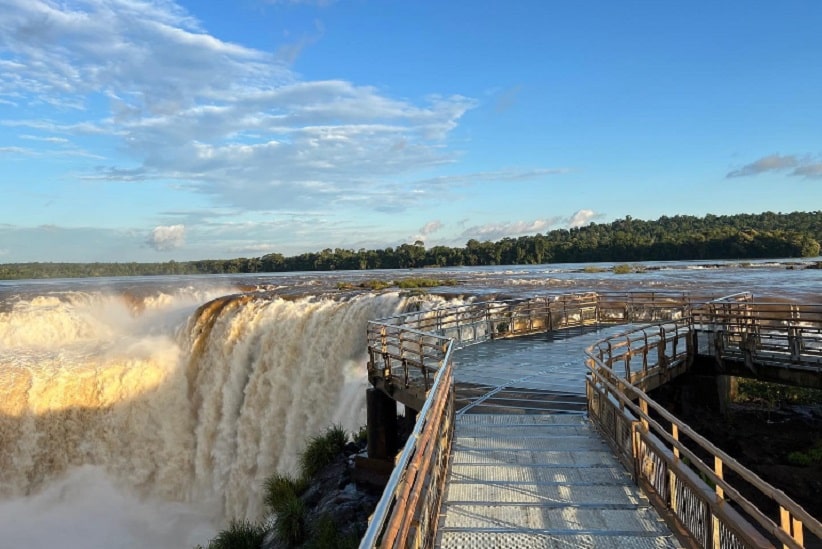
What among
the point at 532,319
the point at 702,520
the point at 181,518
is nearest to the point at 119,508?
the point at 181,518

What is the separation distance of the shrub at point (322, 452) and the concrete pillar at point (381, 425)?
2851 mm

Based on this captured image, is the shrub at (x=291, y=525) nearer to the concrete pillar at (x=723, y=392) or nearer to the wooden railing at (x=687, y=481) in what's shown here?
the wooden railing at (x=687, y=481)

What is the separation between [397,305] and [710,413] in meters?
13.7

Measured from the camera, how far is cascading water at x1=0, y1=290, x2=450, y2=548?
20.9 metres

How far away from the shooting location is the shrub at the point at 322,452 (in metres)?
16.1

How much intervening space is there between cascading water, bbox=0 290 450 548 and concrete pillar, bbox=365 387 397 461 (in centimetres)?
586

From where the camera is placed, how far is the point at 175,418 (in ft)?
83.7

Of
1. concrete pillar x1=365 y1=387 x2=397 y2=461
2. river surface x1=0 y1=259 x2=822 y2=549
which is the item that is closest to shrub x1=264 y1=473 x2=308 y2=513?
concrete pillar x1=365 y1=387 x2=397 y2=461

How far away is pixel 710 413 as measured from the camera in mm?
17562

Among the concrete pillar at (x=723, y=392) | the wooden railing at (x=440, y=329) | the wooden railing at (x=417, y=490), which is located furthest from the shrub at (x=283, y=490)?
the concrete pillar at (x=723, y=392)

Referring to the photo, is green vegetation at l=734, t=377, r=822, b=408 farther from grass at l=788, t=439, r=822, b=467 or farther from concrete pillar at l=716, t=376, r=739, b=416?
grass at l=788, t=439, r=822, b=467

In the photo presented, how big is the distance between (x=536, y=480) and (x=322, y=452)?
35.1 feet

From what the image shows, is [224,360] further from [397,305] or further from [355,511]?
[355,511]

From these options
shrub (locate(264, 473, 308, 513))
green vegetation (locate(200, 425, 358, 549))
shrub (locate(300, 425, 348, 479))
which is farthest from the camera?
shrub (locate(300, 425, 348, 479))
